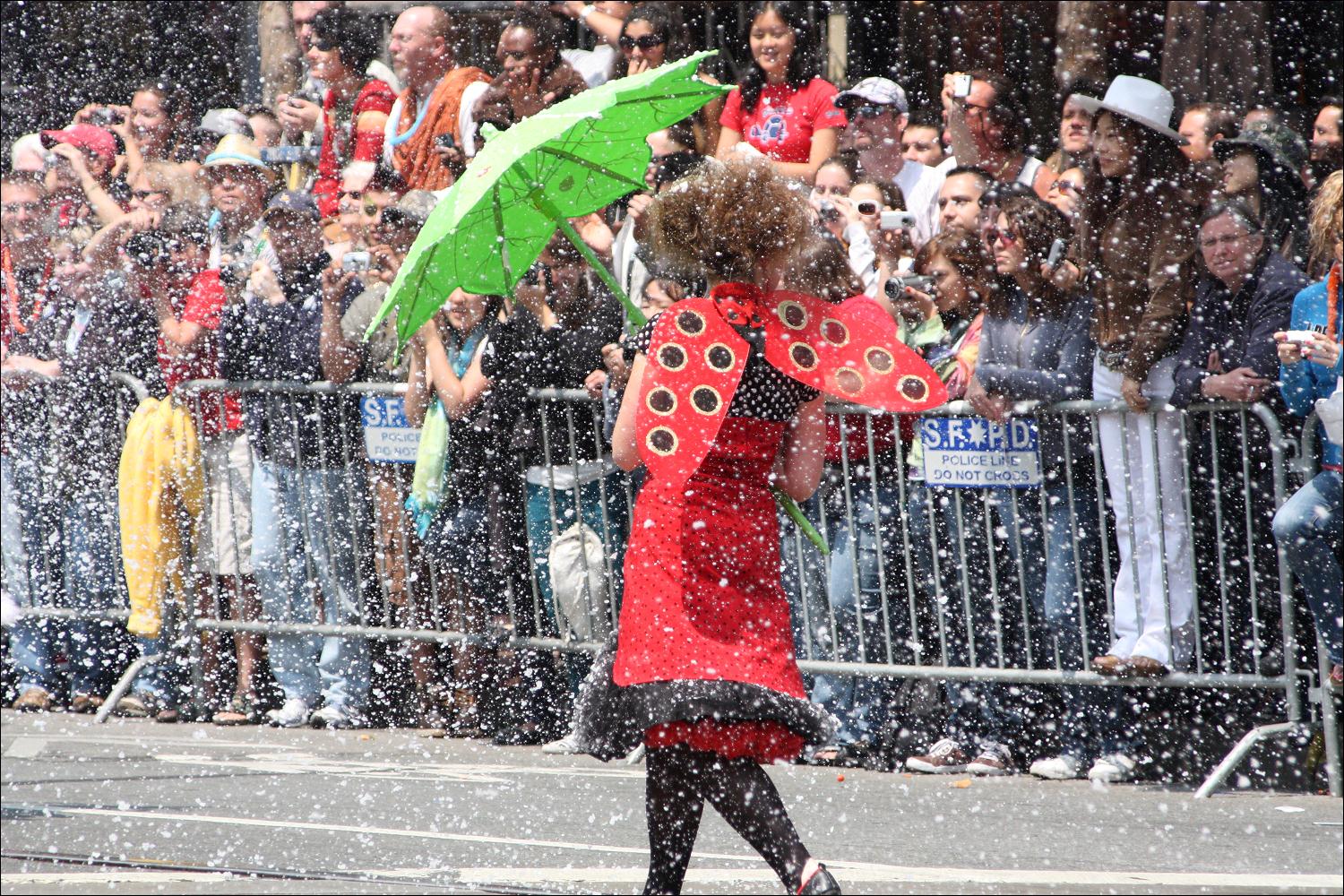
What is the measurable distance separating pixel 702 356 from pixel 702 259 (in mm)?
285

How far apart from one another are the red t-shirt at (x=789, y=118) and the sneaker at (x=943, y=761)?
9.98ft

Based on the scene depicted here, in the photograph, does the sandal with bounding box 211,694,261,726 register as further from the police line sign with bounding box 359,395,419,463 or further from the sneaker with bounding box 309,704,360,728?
the police line sign with bounding box 359,395,419,463

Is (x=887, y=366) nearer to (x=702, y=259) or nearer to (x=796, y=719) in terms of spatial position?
(x=702, y=259)

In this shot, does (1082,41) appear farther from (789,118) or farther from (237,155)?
(237,155)

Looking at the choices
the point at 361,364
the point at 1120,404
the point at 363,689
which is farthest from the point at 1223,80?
the point at 363,689

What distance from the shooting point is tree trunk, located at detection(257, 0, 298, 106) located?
14.3 m

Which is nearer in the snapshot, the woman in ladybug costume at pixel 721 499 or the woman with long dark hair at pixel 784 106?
the woman in ladybug costume at pixel 721 499

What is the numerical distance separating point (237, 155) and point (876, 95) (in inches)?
141

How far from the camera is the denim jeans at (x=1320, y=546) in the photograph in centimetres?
726

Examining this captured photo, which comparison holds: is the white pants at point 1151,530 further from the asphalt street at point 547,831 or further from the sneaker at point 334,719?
the sneaker at point 334,719

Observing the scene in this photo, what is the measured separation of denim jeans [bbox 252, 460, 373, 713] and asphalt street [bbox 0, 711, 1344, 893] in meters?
0.97

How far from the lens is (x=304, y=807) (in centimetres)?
765

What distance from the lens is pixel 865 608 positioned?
8562 mm

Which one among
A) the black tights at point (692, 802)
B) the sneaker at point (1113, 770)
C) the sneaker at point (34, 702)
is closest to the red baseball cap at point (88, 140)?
the sneaker at point (34, 702)
